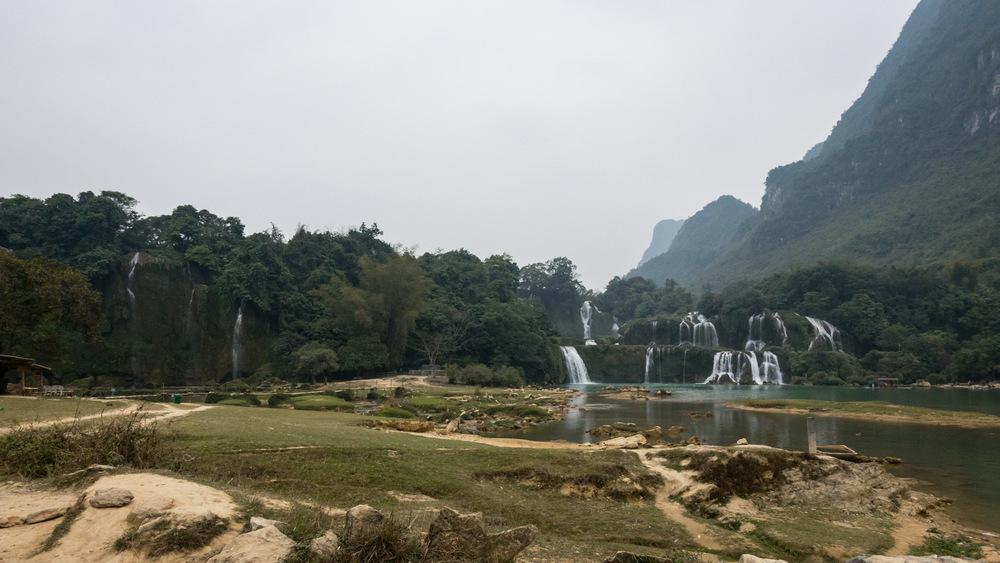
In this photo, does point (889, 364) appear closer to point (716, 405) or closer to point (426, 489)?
point (716, 405)

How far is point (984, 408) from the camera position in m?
30.2

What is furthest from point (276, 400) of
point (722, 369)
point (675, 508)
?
point (722, 369)

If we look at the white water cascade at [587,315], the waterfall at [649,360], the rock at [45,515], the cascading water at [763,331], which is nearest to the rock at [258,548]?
the rock at [45,515]

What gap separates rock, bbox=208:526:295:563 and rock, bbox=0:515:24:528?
2.76m

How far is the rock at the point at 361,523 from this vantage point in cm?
504

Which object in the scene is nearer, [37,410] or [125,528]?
[125,528]

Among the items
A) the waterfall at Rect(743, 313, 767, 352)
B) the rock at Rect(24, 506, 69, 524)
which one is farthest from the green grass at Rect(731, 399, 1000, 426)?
the waterfall at Rect(743, 313, 767, 352)

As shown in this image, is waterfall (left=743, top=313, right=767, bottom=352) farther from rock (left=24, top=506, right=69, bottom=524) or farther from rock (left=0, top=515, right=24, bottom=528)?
rock (left=0, top=515, right=24, bottom=528)

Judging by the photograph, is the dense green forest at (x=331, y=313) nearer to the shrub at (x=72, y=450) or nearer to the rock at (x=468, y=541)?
the shrub at (x=72, y=450)

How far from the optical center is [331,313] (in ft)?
170

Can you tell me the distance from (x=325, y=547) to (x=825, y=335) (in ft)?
244

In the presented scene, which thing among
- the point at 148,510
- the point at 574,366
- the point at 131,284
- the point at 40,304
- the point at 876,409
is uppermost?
the point at 131,284

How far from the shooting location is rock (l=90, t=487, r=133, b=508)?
5.75 metres

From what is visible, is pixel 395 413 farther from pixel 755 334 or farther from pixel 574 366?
pixel 755 334
